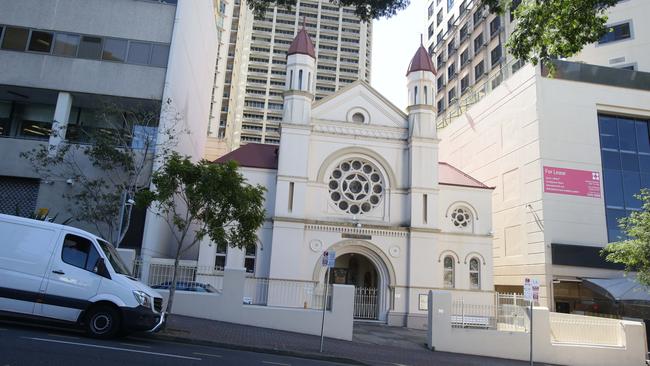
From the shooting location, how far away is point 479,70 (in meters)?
43.3

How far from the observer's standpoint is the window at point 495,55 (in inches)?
1554

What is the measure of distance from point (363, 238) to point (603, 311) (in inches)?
587

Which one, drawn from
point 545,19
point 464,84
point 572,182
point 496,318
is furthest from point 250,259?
point 464,84

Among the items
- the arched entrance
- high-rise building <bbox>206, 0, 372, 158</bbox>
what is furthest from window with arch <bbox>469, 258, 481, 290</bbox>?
high-rise building <bbox>206, 0, 372, 158</bbox>

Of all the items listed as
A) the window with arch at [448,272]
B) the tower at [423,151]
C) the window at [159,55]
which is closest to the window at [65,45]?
the window at [159,55]

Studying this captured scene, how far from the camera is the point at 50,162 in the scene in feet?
68.5

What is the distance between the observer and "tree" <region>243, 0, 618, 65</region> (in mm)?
10719

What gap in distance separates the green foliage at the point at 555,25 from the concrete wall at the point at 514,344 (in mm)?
9002

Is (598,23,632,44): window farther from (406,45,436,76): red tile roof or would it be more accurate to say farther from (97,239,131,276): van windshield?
(97,239,131,276): van windshield

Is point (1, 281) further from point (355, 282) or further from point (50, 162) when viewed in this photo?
point (355, 282)

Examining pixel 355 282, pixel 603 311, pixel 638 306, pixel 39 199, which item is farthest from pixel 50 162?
pixel 603 311

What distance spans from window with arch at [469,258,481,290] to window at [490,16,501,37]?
2218cm

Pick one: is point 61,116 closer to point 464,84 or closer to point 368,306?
point 368,306

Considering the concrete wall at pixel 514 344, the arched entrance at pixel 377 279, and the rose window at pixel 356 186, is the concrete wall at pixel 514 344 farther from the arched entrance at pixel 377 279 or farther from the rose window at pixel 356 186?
the rose window at pixel 356 186
